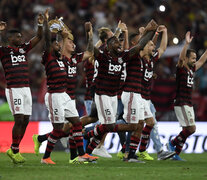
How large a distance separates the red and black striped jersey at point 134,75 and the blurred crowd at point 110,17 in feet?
25.8

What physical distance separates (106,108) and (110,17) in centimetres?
1123

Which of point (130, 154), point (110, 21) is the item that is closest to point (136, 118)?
point (130, 154)

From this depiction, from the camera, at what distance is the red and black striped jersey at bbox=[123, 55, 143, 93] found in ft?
35.3

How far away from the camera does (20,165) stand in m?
9.79

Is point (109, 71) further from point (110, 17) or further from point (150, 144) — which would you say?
point (110, 17)

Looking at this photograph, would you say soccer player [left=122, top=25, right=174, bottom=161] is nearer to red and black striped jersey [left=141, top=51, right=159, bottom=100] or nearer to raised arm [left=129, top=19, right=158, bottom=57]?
red and black striped jersey [left=141, top=51, right=159, bottom=100]

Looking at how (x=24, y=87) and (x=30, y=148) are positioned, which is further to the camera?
(x=30, y=148)

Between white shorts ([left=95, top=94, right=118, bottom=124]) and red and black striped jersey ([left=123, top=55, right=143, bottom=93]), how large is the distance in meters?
0.45

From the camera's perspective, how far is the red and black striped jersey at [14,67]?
32.9 feet

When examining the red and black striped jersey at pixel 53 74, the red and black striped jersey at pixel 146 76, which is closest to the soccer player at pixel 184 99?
the red and black striped jersey at pixel 146 76

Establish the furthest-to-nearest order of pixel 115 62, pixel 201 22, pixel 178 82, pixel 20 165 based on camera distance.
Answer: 1. pixel 201 22
2. pixel 178 82
3. pixel 115 62
4. pixel 20 165

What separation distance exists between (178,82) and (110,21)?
9374 millimetres

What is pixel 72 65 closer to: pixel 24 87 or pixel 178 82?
pixel 24 87

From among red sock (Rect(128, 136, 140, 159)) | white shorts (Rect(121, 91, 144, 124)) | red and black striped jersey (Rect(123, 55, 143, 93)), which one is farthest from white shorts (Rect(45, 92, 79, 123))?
red sock (Rect(128, 136, 140, 159))
